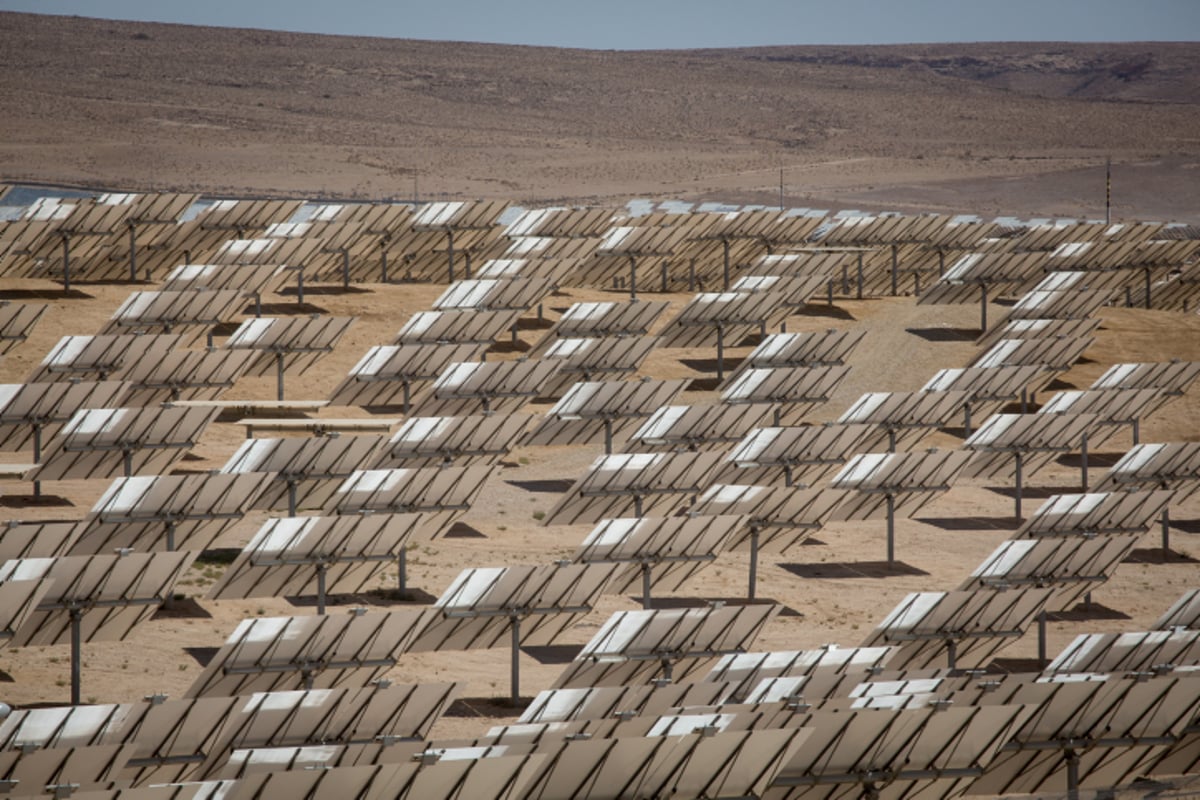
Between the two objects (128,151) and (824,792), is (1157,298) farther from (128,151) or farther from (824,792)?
(128,151)

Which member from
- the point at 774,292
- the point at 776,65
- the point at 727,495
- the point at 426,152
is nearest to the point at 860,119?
the point at 776,65

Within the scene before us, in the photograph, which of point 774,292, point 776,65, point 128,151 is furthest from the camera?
point 776,65

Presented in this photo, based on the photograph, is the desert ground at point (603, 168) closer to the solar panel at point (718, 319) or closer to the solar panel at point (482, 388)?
the solar panel at point (718, 319)

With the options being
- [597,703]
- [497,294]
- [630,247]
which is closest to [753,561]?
[597,703]

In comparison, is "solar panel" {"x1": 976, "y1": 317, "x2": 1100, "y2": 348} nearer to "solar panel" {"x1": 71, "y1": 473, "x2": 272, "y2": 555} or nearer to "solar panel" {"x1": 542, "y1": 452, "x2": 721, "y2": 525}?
"solar panel" {"x1": 542, "y1": 452, "x2": 721, "y2": 525}

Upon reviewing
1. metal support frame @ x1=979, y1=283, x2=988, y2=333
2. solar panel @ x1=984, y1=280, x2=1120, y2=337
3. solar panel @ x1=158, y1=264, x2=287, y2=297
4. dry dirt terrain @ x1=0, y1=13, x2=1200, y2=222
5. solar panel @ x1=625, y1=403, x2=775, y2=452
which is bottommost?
dry dirt terrain @ x1=0, y1=13, x2=1200, y2=222

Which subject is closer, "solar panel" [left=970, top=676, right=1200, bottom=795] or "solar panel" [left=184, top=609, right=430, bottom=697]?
"solar panel" [left=970, top=676, right=1200, bottom=795]

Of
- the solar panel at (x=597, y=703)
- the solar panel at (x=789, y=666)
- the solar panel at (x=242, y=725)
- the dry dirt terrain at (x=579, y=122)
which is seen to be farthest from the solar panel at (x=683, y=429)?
the dry dirt terrain at (x=579, y=122)

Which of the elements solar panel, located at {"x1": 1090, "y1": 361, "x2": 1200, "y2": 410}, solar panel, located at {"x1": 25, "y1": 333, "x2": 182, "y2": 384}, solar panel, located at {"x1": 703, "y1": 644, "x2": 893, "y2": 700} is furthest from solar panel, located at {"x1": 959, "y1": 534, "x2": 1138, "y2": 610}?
solar panel, located at {"x1": 25, "y1": 333, "x2": 182, "y2": 384}
